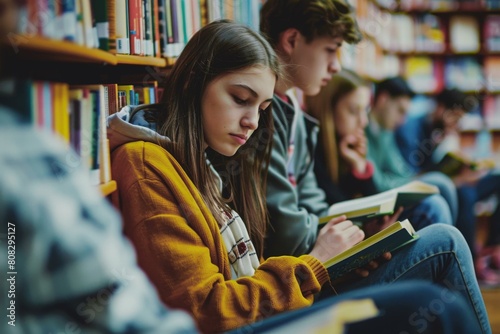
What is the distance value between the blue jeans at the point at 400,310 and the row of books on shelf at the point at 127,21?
0.50 meters

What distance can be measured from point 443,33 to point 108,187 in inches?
177

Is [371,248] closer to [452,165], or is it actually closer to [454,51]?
[452,165]

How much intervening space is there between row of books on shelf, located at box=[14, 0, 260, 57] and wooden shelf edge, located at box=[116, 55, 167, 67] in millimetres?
Answer: 16

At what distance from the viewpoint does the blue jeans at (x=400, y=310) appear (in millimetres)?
821

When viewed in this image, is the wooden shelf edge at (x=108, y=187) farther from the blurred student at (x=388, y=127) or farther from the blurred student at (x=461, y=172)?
the blurred student at (x=461, y=172)

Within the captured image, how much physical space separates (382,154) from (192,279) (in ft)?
7.13

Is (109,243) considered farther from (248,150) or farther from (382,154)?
(382,154)

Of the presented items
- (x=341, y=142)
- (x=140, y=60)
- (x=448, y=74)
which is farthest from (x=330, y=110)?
(x=448, y=74)

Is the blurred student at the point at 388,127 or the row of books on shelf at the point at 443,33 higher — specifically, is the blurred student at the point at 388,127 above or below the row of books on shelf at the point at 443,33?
below

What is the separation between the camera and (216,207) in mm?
1199

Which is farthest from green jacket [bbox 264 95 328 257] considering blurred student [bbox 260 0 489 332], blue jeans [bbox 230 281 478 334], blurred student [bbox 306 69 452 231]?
blue jeans [bbox 230 281 478 334]

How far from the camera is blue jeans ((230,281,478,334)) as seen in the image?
821mm


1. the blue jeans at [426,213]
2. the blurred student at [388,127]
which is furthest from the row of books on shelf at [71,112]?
the blurred student at [388,127]

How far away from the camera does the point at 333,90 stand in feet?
7.50
